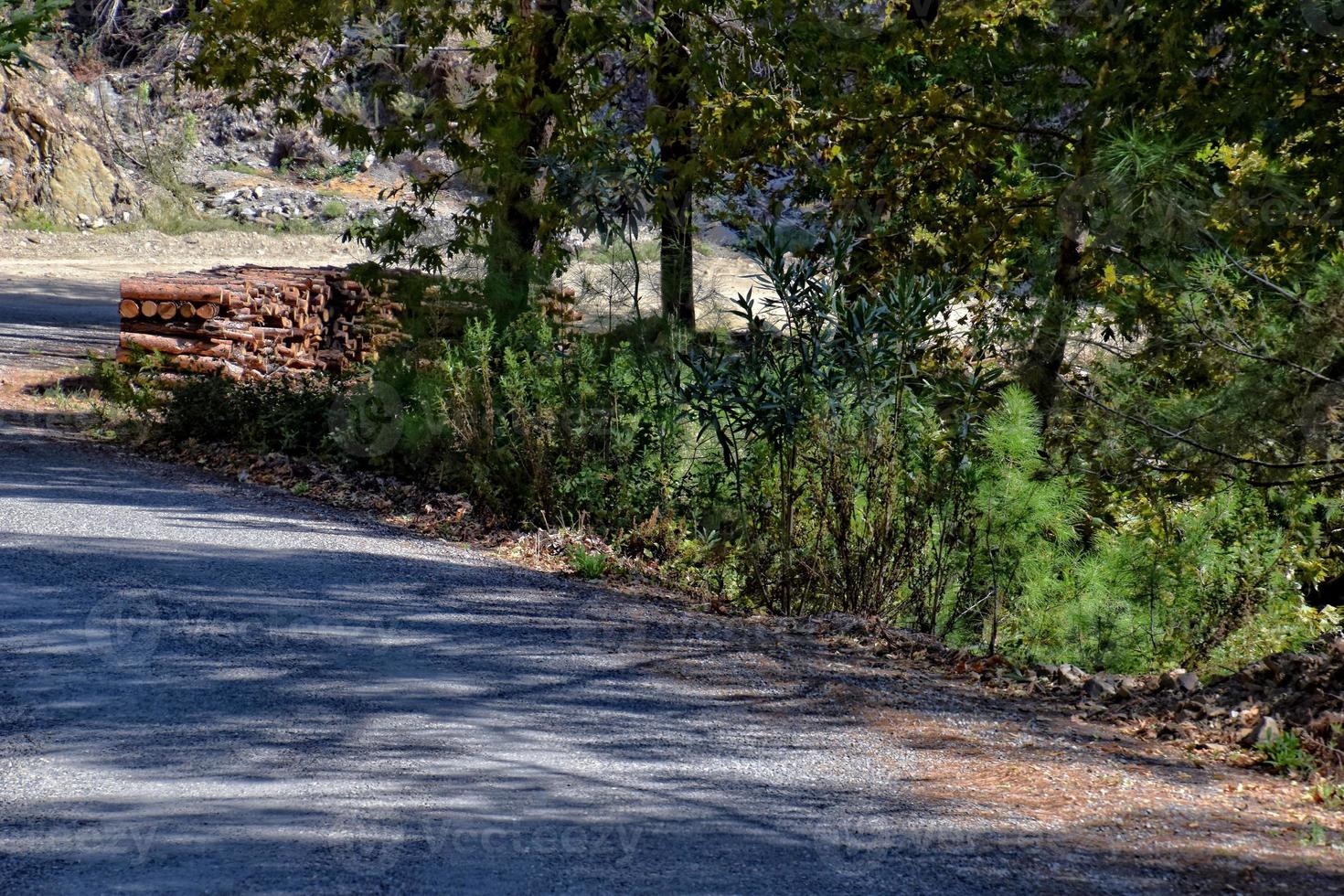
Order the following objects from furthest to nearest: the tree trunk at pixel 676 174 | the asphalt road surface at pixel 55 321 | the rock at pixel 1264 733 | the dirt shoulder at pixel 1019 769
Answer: the asphalt road surface at pixel 55 321 < the tree trunk at pixel 676 174 < the rock at pixel 1264 733 < the dirt shoulder at pixel 1019 769

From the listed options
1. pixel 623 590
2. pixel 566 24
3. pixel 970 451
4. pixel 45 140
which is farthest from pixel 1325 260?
pixel 45 140

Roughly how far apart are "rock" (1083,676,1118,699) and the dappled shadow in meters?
0.59

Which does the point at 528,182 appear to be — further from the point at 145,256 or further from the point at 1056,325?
the point at 145,256

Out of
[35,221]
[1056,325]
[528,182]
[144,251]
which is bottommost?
[1056,325]

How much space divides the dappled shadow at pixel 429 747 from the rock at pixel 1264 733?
103cm

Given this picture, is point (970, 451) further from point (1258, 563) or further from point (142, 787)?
point (142, 787)

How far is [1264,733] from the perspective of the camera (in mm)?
4910

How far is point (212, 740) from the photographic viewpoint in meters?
4.45

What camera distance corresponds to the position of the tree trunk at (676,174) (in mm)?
9594

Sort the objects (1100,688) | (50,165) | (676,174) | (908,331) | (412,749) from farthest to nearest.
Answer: (50,165) → (676,174) → (908,331) → (1100,688) → (412,749)

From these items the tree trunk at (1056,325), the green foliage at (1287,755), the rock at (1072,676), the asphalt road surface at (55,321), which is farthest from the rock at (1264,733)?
the asphalt road surface at (55,321)

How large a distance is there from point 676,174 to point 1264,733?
662 centimetres

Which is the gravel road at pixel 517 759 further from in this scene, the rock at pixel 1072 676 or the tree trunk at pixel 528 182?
the tree trunk at pixel 528 182

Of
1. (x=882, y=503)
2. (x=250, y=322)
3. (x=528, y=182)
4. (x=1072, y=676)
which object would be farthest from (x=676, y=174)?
(x=1072, y=676)
